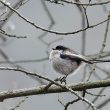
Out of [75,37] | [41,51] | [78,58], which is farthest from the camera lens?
[75,37]

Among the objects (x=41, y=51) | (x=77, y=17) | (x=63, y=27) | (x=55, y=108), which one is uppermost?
(x=77, y=17)

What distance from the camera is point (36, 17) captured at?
19406 millimetres

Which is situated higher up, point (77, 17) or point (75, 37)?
point (77, 17)

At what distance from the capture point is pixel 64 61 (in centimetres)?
422

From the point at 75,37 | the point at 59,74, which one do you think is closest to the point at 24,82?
the point at 75,37

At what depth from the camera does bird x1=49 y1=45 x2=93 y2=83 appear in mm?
4176

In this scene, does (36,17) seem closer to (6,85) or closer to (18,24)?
(18,24)

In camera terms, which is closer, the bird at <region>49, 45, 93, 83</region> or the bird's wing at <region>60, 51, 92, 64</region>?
the bird's wing at <region>60, 51, 92, 64</region>

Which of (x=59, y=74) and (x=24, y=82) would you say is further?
(x=24, y=82)

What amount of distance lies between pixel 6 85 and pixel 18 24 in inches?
157

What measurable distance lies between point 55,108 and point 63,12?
15.3ft

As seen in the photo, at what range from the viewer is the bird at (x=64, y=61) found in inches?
164

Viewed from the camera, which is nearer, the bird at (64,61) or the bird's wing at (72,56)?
the bird's wing at (72,56)

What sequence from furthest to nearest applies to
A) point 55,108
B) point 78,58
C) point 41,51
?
point 41,51 < point 55,108 < point 78,58
